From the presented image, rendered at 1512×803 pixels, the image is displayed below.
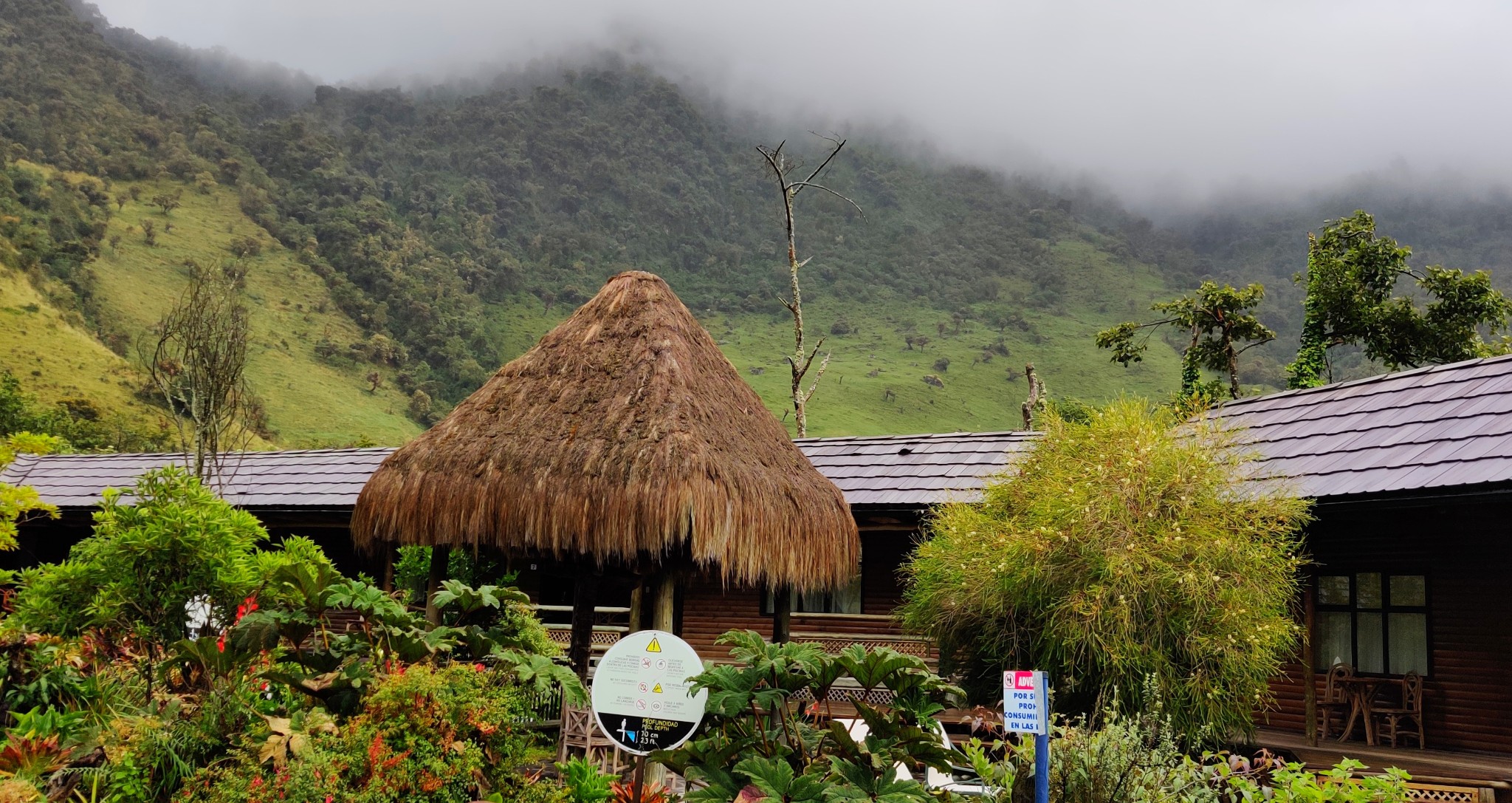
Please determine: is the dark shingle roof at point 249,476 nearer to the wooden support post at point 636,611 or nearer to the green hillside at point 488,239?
the wooden support post at point 636,611

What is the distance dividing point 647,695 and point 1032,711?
188 centimetres

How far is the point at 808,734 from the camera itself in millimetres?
5477

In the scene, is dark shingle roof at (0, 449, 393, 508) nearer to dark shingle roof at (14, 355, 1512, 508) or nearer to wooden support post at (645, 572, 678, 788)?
dark shingle roof at (14, 355, 1512, 508)

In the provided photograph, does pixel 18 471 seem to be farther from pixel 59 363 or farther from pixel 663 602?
pixel 59 363

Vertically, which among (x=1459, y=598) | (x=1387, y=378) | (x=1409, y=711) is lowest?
(x=1409, y=711)

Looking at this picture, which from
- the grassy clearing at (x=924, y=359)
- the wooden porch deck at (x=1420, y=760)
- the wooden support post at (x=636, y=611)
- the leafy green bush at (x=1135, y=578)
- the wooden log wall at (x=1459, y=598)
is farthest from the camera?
the grassy clearing at (x=924, y=359)

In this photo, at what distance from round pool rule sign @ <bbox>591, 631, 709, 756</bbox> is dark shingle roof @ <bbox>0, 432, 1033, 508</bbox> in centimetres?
587

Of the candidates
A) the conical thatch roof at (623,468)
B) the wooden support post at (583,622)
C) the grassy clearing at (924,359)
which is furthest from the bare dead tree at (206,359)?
the grassy clearing at (924,359)

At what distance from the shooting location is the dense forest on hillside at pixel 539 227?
2152 inches

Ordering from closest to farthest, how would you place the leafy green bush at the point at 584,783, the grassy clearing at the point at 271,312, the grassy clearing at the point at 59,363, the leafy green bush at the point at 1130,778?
the leafy green bush at the point at 1130,778
the leafy green bush at the point at 584,783
the grassy clearing at the point at 59,363
the grassy clearing at the point at 271,312

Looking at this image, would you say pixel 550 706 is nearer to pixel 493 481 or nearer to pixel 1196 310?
pixel 493 481

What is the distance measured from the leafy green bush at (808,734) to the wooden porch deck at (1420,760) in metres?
4.12

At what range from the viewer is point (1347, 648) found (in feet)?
33.2

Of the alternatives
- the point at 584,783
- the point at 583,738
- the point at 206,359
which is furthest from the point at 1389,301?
the point at 584,783
